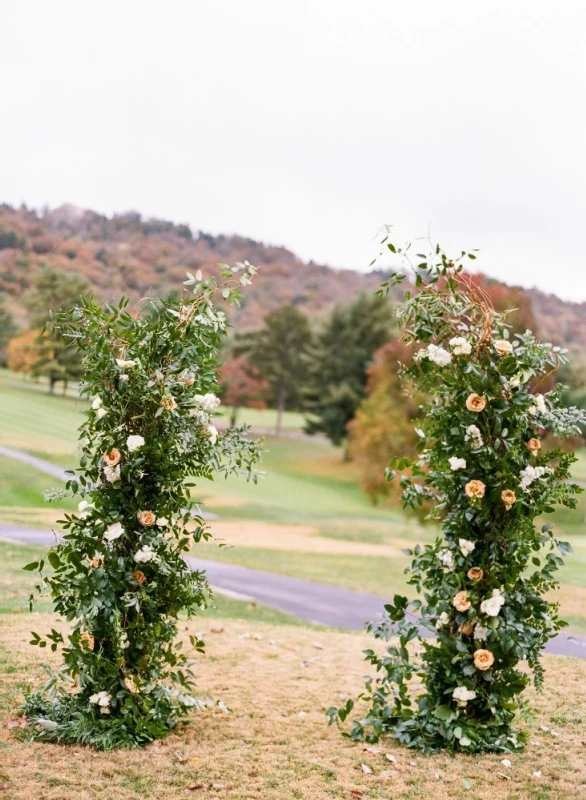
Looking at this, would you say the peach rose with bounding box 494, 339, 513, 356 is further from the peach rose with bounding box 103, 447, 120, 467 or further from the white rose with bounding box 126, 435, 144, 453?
the peach rose with bounding box 103, 447, 120, 467

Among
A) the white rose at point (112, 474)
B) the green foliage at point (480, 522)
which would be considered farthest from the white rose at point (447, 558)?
the white rose at point (112, 474)

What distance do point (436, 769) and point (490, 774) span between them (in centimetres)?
27

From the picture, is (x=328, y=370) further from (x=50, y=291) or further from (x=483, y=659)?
(x=483, y=659)

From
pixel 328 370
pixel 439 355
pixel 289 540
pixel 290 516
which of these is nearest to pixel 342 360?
pixel 328 370

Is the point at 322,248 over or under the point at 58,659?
over

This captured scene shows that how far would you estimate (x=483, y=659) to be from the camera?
13.3ft

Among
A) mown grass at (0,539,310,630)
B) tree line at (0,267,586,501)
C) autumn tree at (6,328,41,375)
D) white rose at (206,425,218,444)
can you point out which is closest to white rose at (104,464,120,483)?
white rose at (206,425,218,444)

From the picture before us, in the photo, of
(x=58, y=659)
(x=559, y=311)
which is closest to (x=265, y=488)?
(x=559, y=311)

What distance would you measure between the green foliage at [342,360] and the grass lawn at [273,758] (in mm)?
24811

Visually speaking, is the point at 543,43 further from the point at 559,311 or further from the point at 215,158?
the point at 215,158

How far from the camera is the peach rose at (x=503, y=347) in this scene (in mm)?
4105

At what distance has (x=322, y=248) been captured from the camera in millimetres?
43062

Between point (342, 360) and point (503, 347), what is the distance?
90.2 feet

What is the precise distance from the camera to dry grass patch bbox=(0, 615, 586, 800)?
361 cm
